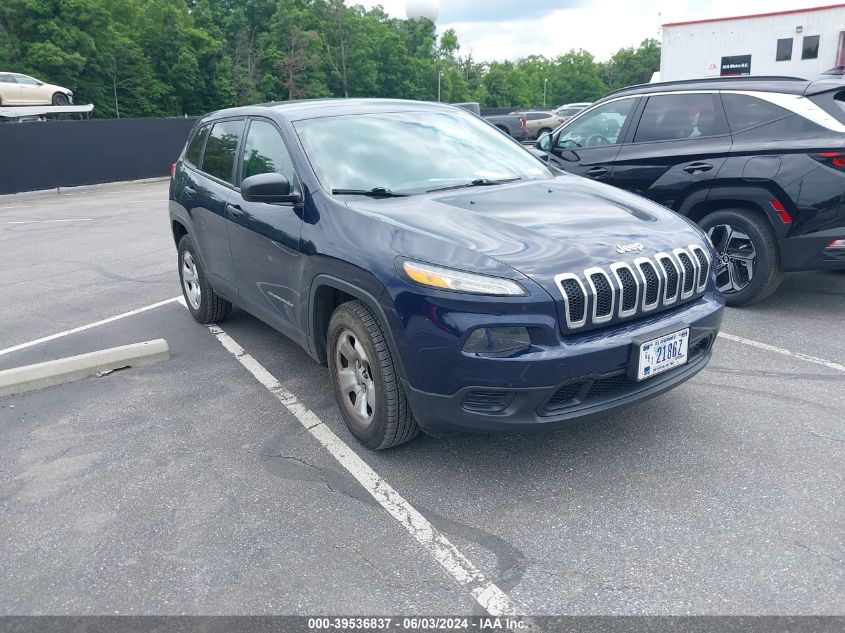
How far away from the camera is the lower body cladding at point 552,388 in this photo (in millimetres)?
3045

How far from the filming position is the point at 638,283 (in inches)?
128

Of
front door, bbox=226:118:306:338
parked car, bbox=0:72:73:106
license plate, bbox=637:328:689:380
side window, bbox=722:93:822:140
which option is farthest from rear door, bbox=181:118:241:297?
parked car, bbox=0:72:73:106

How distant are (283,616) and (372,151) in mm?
2629

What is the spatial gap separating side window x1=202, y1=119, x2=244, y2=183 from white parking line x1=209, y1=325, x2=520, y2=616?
5.03ft

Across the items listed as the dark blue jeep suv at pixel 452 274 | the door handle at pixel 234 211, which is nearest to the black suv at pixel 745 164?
the dark blue jeep suv at pixel 452 274

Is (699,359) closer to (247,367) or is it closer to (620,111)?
(247,367)

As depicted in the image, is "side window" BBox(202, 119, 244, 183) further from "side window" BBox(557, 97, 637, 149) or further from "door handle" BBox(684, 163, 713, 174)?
"door handle" BBox(684, 163, 713, 174)

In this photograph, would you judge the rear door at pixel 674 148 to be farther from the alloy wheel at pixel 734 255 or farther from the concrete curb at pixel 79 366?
the concrete curb at pixel 79 366

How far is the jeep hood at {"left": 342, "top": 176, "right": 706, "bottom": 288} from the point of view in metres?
3.24

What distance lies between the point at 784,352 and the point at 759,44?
27840mm

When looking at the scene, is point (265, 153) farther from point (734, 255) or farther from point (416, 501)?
point (734, 255)

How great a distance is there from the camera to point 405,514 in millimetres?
3213

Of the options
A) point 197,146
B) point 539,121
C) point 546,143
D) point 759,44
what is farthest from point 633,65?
point 197,146

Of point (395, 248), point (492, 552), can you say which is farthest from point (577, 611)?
point (395, 248)
